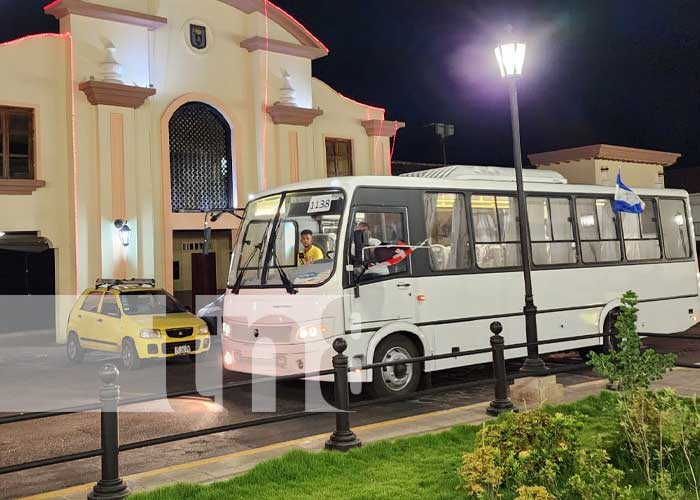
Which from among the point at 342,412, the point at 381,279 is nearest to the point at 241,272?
the point at 381,279

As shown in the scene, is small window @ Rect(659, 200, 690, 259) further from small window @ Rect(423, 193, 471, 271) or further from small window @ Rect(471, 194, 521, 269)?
small window @ Rect(423, 193, 471, 271)

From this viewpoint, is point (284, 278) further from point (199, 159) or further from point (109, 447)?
point (199, 159)

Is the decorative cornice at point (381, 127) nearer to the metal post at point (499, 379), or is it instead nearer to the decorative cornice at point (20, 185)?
the decorative cornice at point (20, 185)

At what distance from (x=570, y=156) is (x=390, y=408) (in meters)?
17.0

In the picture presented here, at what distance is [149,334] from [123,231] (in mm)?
5723

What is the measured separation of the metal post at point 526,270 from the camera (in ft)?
30.6

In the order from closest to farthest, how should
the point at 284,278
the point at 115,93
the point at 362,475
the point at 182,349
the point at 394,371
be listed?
the point at 362,475
the point at 284,278
the point at 394,371
the point at 182,349
the point at 115,93

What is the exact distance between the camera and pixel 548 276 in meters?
11.5

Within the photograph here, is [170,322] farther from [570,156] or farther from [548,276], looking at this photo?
[570,156]

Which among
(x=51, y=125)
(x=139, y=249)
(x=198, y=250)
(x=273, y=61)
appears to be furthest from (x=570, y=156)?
(x=51, y=125)

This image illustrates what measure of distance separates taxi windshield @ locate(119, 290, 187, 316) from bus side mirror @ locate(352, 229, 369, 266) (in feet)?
22.6

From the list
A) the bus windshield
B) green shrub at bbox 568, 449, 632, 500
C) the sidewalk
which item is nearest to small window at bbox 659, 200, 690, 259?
the sidewalk

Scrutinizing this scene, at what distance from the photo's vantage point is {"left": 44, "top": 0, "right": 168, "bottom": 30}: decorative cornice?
18.2 meters

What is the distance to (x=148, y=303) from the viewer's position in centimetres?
1498
